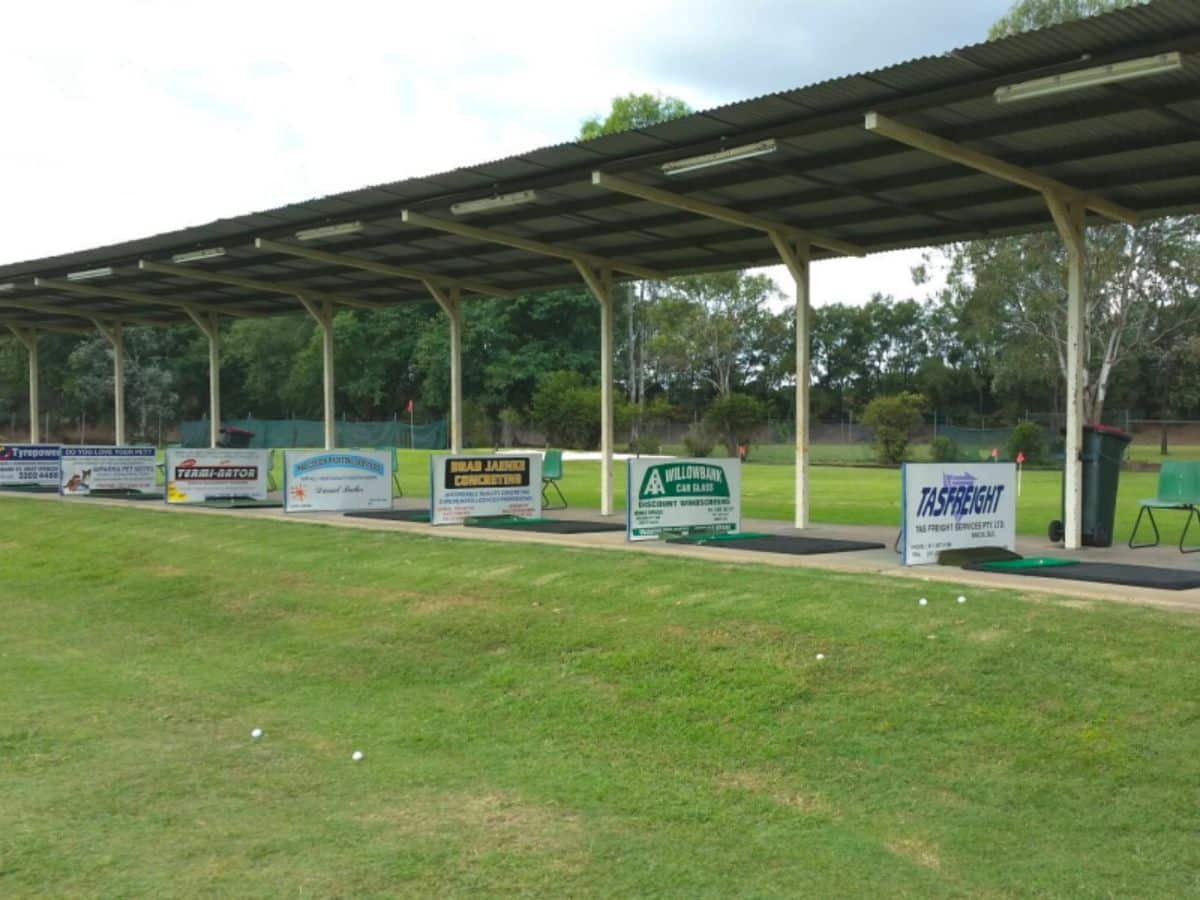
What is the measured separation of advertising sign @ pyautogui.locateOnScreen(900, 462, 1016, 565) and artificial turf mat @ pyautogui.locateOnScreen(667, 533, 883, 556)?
5.27 ft

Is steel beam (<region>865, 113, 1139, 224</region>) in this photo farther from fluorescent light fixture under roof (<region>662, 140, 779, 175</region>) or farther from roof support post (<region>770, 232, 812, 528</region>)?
roof support post (<region>770, 232, 812, 528</region>)

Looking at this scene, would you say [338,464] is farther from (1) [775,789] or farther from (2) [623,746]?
(1) [775,789]

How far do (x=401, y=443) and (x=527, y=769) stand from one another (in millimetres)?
50130

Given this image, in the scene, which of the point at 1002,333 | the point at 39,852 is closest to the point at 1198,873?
the point at 39,852

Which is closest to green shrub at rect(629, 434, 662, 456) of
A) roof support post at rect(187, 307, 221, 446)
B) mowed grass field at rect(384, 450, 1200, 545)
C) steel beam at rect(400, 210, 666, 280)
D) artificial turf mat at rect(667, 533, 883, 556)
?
mowed grass field at rect(384, 450, 1200, 545)

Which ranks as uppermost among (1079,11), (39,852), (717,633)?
(1079,11)

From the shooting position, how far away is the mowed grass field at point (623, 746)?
16.2 ft

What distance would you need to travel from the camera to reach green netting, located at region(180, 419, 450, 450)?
178 ft

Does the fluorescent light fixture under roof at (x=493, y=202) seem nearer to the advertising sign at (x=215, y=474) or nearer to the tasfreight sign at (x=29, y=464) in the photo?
the advertising sign at (x=215, y=474)

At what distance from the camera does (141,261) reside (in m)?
20.4

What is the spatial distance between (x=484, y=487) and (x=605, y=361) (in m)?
2.90

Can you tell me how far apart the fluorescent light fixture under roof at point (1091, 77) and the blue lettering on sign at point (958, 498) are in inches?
134

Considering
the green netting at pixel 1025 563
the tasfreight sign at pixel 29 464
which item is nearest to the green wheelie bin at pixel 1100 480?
the green netting at pixel 1025 563

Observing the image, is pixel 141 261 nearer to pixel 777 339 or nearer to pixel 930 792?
pixel 930 792
